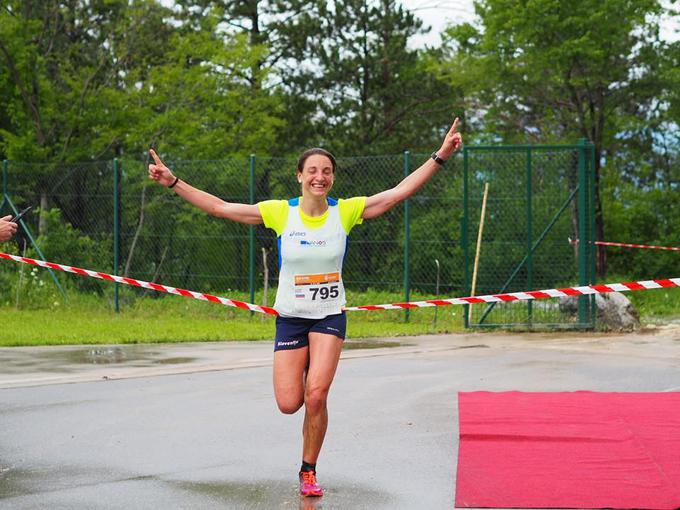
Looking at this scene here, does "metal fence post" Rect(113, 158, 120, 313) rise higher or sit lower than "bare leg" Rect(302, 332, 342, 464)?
higher

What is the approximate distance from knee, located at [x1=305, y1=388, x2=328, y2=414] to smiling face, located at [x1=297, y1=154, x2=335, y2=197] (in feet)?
3.52

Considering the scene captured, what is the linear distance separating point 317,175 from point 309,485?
1.68 metres

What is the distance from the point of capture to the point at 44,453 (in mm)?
7504

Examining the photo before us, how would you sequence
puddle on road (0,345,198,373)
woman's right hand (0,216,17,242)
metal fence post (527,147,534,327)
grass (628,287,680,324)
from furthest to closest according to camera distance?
grass (628,287,680,324)
metal fence post (527,147,534,327)
puddle on road (0,345,198,373)
woman's right hand (0,216,17,242)

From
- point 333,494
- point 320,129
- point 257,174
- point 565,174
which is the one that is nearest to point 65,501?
point 333,494

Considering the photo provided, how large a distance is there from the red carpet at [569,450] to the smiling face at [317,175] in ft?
5.89

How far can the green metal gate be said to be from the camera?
15.9 metres

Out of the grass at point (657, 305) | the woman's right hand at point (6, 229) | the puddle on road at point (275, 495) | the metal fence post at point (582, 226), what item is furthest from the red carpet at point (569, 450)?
the grass at point (657, 305)

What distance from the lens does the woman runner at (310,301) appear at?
247 inches

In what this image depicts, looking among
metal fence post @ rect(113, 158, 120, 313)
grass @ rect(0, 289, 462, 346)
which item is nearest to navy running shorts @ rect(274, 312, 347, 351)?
grass @ rect(0, 289, 462, 346)

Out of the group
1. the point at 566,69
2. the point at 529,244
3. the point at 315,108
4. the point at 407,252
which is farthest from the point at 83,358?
the point at 315,108

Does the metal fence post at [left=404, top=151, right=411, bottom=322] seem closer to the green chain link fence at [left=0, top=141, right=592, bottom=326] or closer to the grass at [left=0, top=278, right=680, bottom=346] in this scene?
the green chain link fence at [left=0, top=141, right=592, bottom=326]

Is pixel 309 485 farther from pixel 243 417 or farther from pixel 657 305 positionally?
pixel 657 305

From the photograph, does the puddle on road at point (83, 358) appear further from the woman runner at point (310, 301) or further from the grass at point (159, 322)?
the woman runner at point (310, 301)
